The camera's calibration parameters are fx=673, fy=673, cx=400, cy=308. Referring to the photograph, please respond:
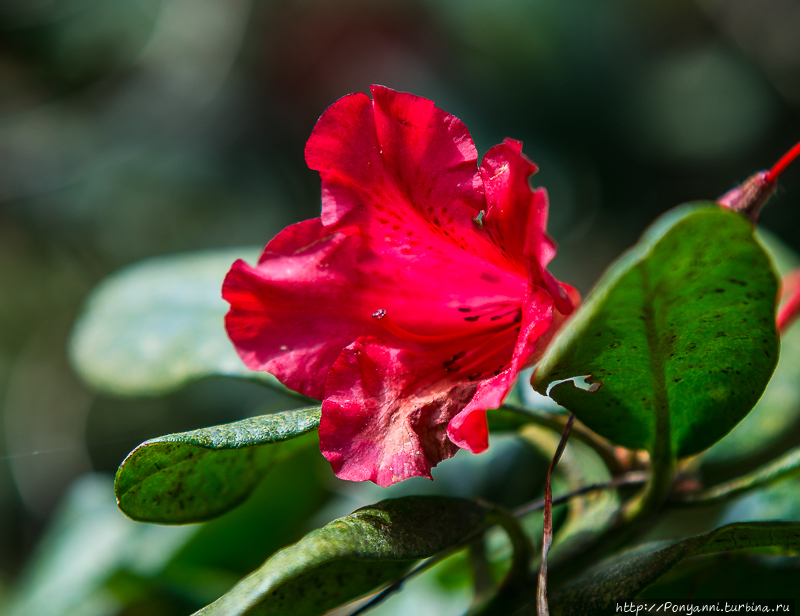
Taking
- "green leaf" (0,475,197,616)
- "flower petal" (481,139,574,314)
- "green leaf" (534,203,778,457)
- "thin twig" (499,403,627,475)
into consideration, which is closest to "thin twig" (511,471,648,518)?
"thin twig" (499,403,627,475)

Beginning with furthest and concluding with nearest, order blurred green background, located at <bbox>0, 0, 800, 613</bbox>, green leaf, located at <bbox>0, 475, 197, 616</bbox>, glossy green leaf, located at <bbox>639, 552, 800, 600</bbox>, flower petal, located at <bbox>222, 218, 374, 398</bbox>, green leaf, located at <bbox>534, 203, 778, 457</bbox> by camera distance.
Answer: blurred green background, located at <bbox>0, 0, 800, 613</bbox>
green leaf, located at <bbox>0, 475, 197, 616</bbox>
glossy green leaf, located at <bbox>639, 552, 800, 600</bbox>
flower petal, located at <bbox>222, 218, 374, 398</bbox>
green leaf, located at <bbox>534, 203, 778, 457</bbox>

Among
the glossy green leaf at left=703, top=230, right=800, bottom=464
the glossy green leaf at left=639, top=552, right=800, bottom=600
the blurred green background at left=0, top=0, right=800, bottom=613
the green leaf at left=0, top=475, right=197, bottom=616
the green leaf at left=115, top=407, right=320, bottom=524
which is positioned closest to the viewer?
the green leaf at left=115, top=407, right=320, bottom=524

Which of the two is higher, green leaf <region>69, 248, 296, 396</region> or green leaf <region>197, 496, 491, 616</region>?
green leaf <region>69, 248, 296, 396</region>

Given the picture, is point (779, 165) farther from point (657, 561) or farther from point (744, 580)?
point (744, 580)

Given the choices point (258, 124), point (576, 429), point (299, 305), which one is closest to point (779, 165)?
point (576, 429)

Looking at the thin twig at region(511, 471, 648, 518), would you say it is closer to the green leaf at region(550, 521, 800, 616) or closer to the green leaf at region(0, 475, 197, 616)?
the green leaf at region(550, 521, 800, 616)

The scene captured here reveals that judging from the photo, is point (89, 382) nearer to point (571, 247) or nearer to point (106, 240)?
point (571, 247)

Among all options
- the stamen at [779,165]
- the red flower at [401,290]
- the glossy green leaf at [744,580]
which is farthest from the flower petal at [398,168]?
the glossy green leaf at [744,580]

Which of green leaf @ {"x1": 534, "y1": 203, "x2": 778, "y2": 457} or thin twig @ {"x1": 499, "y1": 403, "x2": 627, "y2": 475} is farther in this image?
thin twig @ {"x1": 499, "y1": 403, "x2": 627, "y2": 475}
